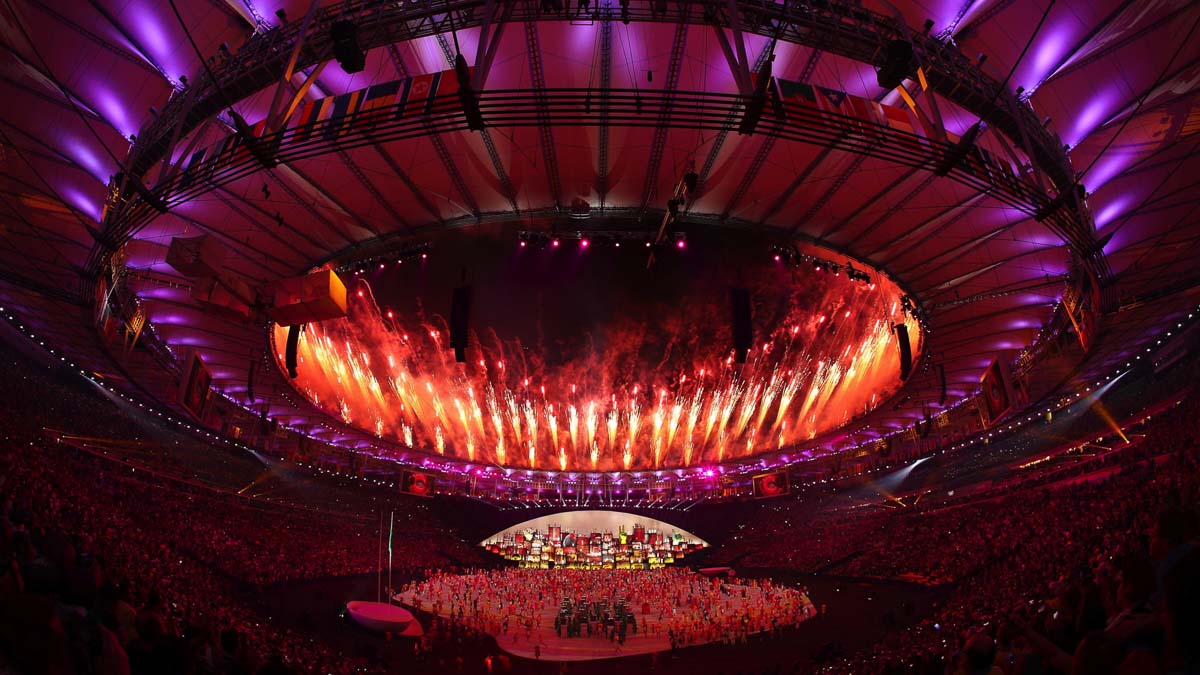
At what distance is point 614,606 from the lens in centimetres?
3359

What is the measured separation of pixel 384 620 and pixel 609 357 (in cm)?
1611

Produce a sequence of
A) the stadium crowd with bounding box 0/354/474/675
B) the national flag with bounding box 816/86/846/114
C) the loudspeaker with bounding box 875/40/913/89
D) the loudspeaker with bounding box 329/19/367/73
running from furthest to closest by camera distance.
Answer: the national flag with bounding box 816/86/846/114 < the loudspeaker with bounding box 875/40/913/89 < the loudspeaker with bounding box 329/19/367/73 < the stadium crowd with bounding box 0/354/474/675

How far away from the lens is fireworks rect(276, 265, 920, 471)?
29844 millimetres

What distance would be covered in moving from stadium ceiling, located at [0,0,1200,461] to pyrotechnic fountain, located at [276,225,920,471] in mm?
3696

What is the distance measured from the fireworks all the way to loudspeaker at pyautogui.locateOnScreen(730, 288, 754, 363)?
9.06 m

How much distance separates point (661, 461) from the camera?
1793 inches

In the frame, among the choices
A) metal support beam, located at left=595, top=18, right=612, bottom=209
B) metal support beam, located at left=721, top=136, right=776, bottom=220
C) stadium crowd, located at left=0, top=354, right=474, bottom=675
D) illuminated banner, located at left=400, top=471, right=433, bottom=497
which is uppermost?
metal support beam, located at left=595, top=18, right=612, bottom=209

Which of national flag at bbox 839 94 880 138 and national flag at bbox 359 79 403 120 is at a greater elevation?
national flag at bbox 359 79 403 120

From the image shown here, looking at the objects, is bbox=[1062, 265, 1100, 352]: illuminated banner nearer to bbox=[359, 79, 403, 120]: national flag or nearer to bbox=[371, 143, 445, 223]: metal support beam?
bbox=[359, 79, 403, 120]: national flag

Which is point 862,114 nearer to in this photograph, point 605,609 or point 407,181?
point 407,181

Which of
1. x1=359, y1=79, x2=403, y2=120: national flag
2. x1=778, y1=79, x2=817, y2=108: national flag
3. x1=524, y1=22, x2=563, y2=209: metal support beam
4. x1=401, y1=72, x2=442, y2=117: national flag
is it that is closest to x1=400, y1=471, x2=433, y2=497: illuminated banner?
x1=524, y1=22, x2=563, y2=209: metal support beam

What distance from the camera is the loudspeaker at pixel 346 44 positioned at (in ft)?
33.3

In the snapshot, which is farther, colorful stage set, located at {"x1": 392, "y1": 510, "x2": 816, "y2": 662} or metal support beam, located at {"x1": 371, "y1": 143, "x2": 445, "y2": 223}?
colorful stage set, located at {"x1": 392, "y1": 510, "x2": 816, "y2": 662}

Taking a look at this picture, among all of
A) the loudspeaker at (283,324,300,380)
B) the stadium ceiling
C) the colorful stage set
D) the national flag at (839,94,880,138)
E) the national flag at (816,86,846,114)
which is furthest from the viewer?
the colorful stage set
